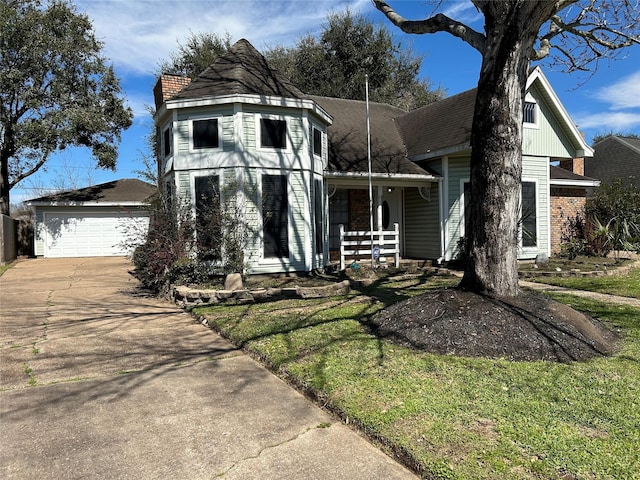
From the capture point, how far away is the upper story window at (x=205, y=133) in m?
11.1

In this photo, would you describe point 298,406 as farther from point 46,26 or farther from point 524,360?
point 46,26

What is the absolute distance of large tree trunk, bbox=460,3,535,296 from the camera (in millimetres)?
5617

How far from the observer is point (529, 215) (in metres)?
14.3

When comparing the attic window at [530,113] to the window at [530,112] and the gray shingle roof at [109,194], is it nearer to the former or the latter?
the window at [530,112]

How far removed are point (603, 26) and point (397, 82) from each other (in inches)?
944

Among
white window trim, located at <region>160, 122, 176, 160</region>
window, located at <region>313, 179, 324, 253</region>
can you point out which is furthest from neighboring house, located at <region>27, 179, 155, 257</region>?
window, located at <region>313, 179, 324, 253</region>

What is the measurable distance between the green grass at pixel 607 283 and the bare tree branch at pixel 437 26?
576cm

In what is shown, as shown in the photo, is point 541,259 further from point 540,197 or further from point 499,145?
point 499,145

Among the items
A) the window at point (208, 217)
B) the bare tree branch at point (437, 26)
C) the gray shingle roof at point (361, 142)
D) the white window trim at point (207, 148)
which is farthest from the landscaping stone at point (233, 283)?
the bare tree branch at point (437, 26)

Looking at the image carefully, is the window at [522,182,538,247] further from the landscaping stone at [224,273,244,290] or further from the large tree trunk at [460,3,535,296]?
the landscaping stone at [224,273,244,290]

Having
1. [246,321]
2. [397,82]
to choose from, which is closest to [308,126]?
[246,321]

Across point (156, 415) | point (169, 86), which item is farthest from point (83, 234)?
point (156, 415)

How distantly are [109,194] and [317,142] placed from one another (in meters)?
15.4

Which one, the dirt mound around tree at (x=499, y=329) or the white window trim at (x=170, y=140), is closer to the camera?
the dirt mound around tree at (x=499, y=329)
